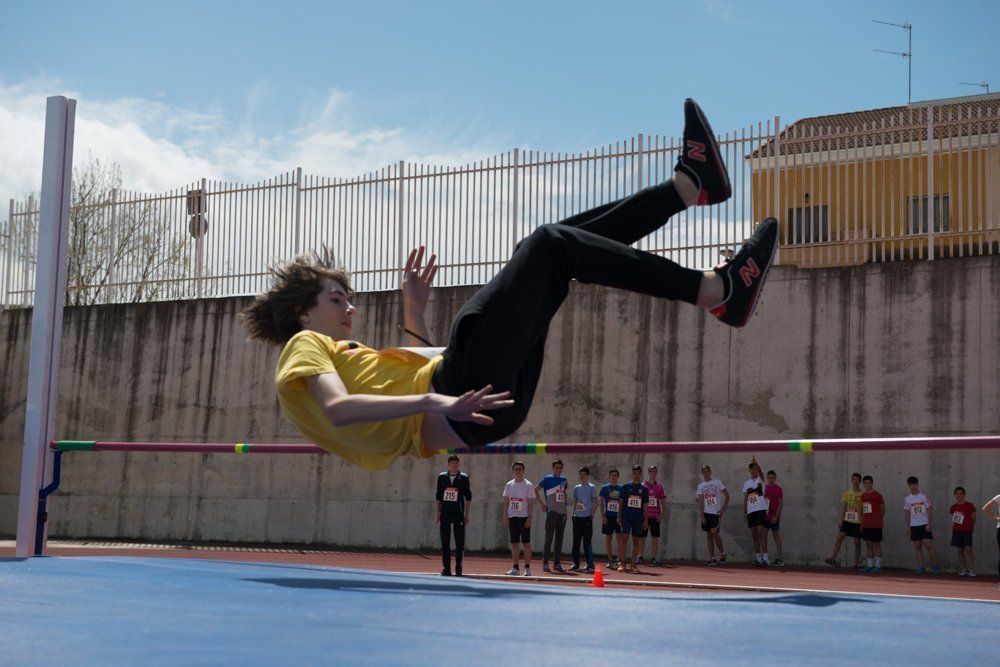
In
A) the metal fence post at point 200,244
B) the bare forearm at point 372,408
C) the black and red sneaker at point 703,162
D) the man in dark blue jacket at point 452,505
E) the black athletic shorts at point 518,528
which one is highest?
the metal fence post at point 200,244

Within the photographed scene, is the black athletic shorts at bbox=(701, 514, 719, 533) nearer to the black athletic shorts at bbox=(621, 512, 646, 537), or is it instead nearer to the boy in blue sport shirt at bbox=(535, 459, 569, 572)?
the black athletic shorts at bbox=(621, 512, 646, 537)

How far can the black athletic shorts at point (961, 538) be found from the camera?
1309cm

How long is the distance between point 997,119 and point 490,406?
12.4 meters

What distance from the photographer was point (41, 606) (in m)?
3.58

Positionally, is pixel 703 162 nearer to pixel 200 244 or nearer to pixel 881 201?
pixel 881 201

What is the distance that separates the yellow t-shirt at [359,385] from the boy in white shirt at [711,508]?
34.9ft

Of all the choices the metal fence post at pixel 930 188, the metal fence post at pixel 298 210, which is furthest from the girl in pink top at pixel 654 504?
the metal fence post at pixel 298 210

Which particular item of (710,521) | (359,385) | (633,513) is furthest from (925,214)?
(359,385)

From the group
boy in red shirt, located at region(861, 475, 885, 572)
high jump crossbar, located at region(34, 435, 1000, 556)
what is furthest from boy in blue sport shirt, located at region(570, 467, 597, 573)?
high jump crossbar, located at region(34, 435, 1000, 556)

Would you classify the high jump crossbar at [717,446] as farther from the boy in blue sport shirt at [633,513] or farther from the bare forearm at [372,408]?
the boy in blue sport shirt at [633,513]

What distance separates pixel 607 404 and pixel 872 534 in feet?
12.8

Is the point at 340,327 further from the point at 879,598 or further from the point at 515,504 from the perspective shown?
the point at 515,504

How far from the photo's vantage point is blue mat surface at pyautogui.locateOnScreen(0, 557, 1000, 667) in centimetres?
268

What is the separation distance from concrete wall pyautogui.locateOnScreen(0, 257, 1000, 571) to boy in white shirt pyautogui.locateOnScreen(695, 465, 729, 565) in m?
0.29
